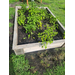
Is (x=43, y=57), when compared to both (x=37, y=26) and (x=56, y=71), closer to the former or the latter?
(x=56, y=71)

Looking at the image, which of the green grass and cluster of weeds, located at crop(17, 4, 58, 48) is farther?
the green grass

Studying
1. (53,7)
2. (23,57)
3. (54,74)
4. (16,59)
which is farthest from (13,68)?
(53,7)

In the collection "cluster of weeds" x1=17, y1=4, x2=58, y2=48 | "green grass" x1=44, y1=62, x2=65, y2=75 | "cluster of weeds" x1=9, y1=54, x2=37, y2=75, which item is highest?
"cluster of weeds" x1=17, y1=4, x2=58, y2=48

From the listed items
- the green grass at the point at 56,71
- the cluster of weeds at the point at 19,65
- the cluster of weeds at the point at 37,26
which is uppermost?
the cluster of weeds at the point at 37,26

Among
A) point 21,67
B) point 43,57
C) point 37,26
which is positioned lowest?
point 21,67

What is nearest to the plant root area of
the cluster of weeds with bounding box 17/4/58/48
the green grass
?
the green grass

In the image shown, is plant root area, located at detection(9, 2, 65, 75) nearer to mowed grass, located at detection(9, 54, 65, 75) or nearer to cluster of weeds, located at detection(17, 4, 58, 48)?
mowed grass, located at detection(9, 54, 65, 75)

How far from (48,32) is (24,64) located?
153 cm

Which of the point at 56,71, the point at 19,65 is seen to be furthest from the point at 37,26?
the point at 56,71

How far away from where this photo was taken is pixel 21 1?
4.94 m

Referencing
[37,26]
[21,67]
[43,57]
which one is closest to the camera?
[21,67]

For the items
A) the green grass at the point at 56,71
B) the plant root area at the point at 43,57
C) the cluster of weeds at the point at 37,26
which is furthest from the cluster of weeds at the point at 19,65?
the cluster of weeds at the point at 37,26

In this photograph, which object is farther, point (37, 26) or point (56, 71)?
point (37, 26)

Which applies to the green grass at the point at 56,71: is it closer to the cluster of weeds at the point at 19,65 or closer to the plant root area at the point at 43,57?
the plant root area at the point at 43,57
